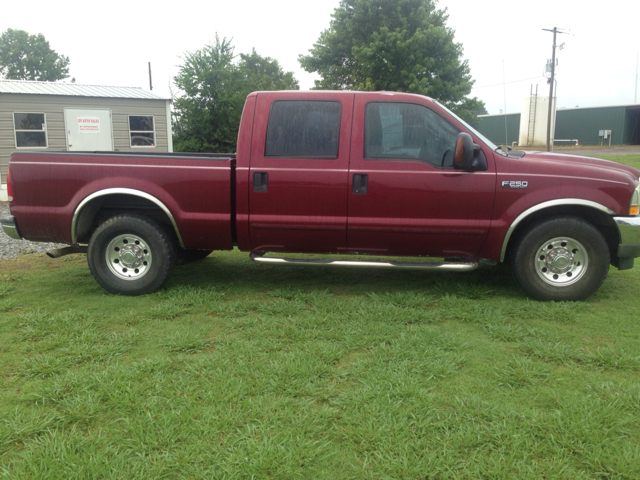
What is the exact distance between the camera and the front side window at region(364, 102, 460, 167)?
16.4ft

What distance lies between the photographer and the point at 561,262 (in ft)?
16.6

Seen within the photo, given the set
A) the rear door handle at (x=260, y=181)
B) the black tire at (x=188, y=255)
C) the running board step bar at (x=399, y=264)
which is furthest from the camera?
the black tire at (x=188, y=255)

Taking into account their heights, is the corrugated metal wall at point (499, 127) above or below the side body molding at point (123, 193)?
above

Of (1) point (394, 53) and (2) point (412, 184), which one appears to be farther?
(1) point (394, 53)

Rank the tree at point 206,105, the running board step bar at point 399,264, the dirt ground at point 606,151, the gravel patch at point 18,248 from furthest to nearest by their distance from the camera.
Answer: the dirt ground at point 606,151 → the tree at point 206,105 → the gravel patch at point 18,248 → the running board step bar at point 399,264

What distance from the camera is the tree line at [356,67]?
22.4 m

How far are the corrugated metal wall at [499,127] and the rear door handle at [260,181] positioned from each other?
163ft

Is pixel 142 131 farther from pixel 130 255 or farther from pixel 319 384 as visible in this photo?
pixel 319 384

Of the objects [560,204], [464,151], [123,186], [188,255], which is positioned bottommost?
[188,255]

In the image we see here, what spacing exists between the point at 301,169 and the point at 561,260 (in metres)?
2.58

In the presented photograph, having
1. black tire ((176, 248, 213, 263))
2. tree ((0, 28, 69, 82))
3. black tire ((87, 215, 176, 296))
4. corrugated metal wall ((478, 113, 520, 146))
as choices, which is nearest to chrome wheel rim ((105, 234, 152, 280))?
black tire ((87, 215, 176, 296))

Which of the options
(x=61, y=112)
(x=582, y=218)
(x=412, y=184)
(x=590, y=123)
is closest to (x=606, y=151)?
(x=590, y=123)

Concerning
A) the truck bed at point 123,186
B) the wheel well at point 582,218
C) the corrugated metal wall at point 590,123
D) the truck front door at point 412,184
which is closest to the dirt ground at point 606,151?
the corrugated metal wall at point 590,123

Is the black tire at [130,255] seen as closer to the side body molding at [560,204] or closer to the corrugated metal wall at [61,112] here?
the side body molding at [560,204]
